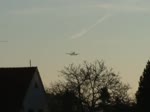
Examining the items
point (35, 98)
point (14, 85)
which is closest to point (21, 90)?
point (14, 85)

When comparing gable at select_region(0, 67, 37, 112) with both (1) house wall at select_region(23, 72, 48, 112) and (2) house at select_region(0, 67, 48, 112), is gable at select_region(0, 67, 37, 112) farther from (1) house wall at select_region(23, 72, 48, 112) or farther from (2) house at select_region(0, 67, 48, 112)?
(1) house wall at select_region(23, 72, 48, 112)

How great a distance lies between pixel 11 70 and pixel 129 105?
29.0 metres

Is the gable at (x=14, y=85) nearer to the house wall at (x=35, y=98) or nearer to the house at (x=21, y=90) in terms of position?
the house at (x=21, y=90)

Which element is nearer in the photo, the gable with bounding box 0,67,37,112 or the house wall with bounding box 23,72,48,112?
the gable with bounding box 0,67,37,112

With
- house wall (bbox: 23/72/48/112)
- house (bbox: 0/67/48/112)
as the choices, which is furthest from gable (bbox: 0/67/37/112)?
house wall (bbox: 23/72/48/112)

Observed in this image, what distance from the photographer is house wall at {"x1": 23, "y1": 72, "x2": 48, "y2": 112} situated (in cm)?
6056

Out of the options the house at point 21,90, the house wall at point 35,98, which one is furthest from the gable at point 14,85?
the house wall at point 35,98

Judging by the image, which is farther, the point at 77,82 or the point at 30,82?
the point at 77,82

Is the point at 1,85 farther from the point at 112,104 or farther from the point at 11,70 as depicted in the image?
the point at 112,104

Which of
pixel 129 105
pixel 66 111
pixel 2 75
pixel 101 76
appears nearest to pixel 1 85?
pixel 2 75

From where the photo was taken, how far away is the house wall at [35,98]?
199 feet

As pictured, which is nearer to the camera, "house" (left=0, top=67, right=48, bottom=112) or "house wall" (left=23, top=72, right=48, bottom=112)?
"house" (left=0, top=67, right=48, bottom=112)

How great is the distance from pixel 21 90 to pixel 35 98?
2630 millimetres

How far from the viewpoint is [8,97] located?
60.2 meters
